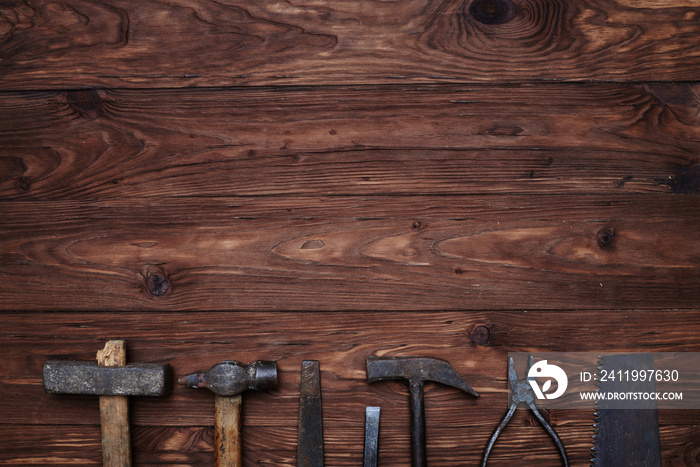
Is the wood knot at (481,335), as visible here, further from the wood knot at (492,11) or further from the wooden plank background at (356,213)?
the wood knot at (492,11)

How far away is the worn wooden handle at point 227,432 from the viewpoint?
53.8 inches

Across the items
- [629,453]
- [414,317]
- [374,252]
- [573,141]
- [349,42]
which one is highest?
[349,42]

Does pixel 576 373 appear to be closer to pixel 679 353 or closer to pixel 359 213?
pixel 679 353

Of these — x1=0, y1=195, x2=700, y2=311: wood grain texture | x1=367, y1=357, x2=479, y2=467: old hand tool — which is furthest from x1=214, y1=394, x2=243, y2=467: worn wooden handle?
x1=367, y1=357, x2=479, y2=467: old hand tool

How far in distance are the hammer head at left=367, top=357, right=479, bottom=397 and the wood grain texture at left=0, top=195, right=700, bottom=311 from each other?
167 mm

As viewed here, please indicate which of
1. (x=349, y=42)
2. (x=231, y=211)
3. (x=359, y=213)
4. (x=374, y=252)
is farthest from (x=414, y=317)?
(x=349, y=42)

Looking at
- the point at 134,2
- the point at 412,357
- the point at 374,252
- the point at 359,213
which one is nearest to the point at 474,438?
the point at 412,357

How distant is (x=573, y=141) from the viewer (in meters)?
1.46

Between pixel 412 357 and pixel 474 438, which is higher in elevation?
pixel 412 357

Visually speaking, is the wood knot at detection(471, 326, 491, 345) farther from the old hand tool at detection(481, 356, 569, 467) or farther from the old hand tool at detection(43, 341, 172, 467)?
the old hand tool at detection(43, 341, 172, 467)

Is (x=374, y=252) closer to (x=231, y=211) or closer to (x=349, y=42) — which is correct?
(x=231, y=211)

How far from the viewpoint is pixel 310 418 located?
141 centimetres

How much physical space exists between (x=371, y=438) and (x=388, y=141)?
933mm

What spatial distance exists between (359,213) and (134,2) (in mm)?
993
